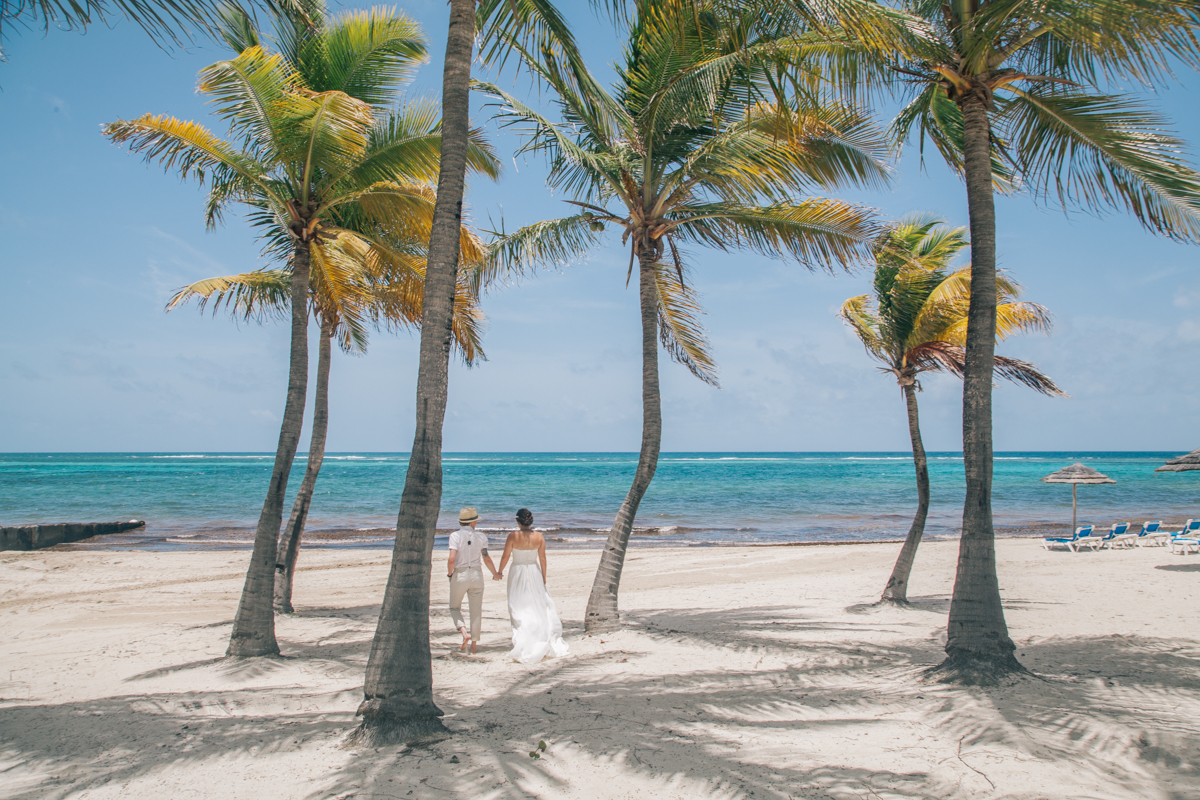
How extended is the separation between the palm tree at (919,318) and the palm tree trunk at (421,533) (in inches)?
217

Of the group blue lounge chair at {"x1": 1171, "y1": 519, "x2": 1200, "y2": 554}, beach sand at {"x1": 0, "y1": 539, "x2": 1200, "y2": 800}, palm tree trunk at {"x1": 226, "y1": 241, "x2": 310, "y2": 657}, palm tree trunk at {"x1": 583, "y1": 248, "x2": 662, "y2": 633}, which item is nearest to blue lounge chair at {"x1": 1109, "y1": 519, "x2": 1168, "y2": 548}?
blue lounge chair at {"x1": 1171, "y1": 519, "x2": 1200, "y2": 554}

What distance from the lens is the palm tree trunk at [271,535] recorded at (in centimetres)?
657

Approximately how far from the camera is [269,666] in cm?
630

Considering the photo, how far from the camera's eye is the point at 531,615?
22.0 feet

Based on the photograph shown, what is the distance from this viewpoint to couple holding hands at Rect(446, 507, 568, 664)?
6.64 metres

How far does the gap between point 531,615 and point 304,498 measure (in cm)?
404

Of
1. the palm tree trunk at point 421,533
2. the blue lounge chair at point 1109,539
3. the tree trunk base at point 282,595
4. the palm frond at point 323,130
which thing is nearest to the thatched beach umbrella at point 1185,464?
the blue lounge chair at point 1109,539

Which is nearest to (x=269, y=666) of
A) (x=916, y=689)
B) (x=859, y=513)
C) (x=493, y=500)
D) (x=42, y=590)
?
(x=916, y=689)

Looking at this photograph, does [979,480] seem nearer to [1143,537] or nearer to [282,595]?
[282,595]

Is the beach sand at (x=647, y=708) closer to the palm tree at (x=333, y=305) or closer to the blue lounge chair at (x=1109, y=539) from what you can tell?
the palm tree at (x=333, y=305)

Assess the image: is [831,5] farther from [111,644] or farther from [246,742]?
[111,644]

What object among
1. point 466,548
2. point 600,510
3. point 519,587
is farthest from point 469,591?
point 600,510

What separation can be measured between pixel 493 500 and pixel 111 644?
34.5m

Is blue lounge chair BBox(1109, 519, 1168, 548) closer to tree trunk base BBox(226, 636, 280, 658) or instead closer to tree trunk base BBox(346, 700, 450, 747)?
tree trunk base BBox(346, 700, 450, 747)
